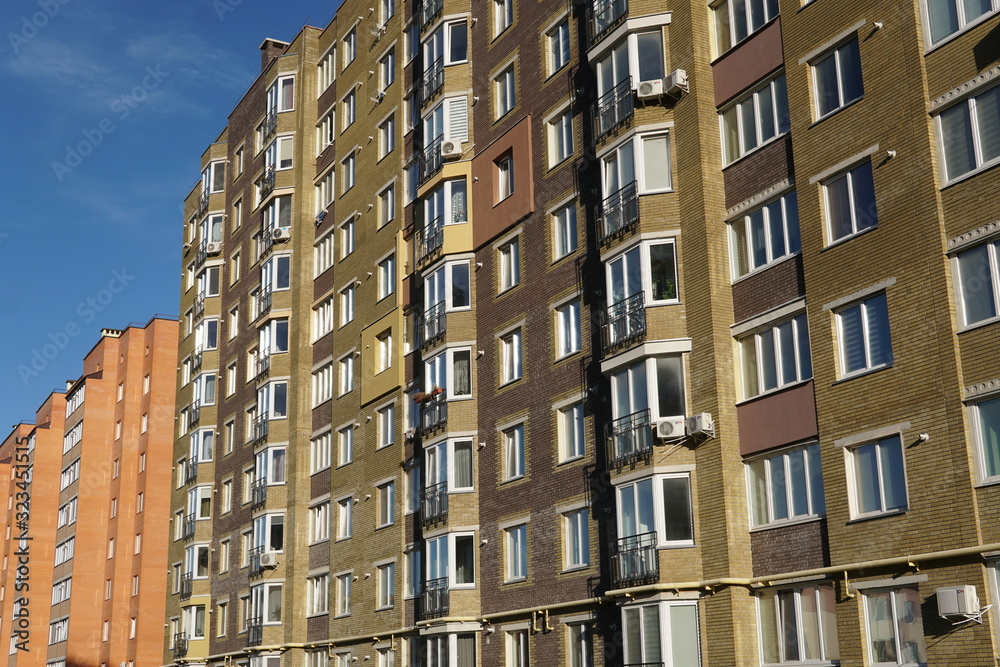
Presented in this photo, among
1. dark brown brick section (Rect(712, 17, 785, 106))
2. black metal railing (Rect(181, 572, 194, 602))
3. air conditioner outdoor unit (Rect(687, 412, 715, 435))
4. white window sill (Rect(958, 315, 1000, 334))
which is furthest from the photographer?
black metal railing (Rect(181, 572, 194, 602))

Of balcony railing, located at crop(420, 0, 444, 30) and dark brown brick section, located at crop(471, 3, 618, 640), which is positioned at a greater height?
balcony railing, located at crop(420, 0, 444, 30)

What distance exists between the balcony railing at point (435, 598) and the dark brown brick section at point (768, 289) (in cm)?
1393

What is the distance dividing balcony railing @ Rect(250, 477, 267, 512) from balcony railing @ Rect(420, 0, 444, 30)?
20192 mm

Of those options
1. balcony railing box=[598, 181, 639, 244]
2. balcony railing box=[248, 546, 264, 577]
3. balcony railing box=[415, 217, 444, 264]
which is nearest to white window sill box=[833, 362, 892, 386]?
balcony railing box=[598, 181, 639, 244]

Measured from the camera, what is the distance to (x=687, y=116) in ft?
103

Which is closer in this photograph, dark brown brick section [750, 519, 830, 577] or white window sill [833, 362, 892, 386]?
white window sill [833, 362, 892, 386]

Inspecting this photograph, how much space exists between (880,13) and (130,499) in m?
62.8

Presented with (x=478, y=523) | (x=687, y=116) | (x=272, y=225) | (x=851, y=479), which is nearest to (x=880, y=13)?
(x=687, y=116)

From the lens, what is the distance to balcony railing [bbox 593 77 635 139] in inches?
1288

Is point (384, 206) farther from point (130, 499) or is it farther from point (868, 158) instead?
point (130, 499)

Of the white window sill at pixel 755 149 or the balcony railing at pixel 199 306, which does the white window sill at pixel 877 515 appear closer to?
the white window sill at pixel 755 149

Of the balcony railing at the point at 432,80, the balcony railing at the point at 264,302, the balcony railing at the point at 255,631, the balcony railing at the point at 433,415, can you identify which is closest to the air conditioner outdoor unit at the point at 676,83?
the balcony railing at the point at 433,415

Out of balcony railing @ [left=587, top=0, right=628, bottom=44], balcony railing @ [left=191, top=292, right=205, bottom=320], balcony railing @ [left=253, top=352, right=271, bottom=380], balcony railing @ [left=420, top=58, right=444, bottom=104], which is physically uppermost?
balcony railing @ [left=420, top=58, right=444, bottom=104]

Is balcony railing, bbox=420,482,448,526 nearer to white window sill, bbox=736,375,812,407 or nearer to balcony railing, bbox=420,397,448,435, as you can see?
balcony railing, bbox=420,397,448,435
